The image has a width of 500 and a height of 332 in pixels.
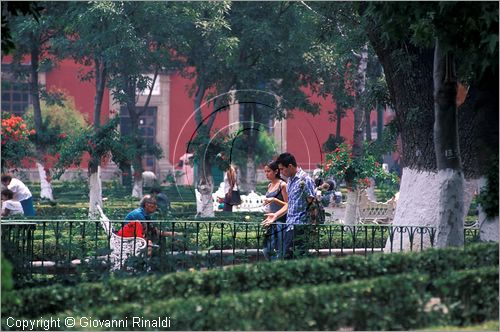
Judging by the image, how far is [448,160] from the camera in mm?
12781

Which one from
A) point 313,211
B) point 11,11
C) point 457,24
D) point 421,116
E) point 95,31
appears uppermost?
point 95,31

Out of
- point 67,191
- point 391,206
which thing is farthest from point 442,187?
point 67,191

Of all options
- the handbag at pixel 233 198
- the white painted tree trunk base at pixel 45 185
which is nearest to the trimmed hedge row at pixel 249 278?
the handbag at pixel 233 198

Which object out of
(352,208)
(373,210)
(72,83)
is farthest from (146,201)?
(72,83)

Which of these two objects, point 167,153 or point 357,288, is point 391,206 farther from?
point 167,153

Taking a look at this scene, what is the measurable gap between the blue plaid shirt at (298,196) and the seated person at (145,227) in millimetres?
1494

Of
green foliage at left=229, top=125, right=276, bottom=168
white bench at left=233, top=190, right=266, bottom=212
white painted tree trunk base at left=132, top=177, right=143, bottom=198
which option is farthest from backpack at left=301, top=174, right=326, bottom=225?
green foliage at left=229, top=125, right=276, bottom=168

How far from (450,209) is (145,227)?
3.98 metres

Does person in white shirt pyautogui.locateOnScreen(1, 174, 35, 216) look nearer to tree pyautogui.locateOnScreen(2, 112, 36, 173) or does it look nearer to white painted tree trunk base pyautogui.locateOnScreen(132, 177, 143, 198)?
tree pyautogui.locateOnScreen(2, 112, 36, 173)

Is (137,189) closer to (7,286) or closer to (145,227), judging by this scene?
(145,227)

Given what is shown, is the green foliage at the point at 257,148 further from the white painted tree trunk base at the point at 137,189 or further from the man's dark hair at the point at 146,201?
the man's dark hair at the point at 146,201

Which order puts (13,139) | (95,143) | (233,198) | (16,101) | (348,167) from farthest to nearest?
(16,101) < (233,198) < (13,139) < (95,143) < (348,167)

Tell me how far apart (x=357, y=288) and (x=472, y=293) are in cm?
123

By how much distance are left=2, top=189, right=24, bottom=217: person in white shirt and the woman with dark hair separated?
6925 mm
